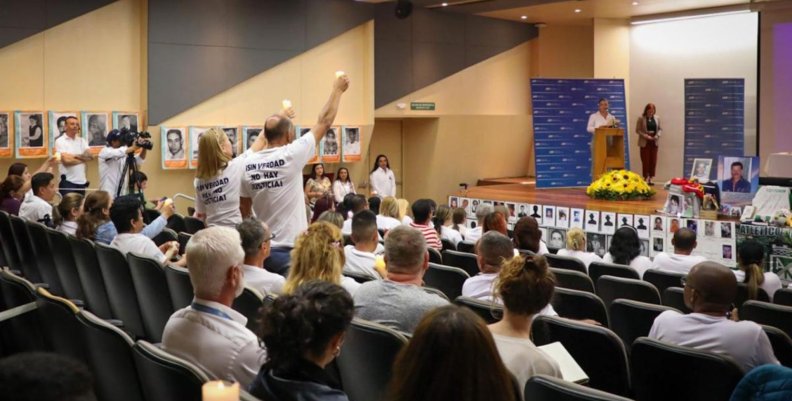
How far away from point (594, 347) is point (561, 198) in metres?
9.08

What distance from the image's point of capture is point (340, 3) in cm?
1369

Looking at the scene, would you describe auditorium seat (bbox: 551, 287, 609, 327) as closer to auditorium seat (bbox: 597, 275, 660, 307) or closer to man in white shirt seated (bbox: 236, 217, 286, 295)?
auditorium seat (bbox: 597, 275, 660, 307)

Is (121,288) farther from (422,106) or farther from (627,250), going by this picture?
(422,106)

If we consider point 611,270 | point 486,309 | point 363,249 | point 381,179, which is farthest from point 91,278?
point 381,179

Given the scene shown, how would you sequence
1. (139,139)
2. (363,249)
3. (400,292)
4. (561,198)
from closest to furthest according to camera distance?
1. (400,292)
2. (363,249)
3. (139,139)
4. (561,198)

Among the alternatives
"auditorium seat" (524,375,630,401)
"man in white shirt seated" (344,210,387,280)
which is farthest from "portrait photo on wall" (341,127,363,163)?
"auditorium seat" (524,375,630,401)

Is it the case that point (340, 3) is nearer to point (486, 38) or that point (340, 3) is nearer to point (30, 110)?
point (486, 38)

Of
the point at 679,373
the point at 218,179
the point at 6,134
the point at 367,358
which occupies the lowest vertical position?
the point at 679,373

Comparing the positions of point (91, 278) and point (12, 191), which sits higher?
point (12, 191)

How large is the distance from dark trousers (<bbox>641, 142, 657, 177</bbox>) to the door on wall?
14.7ft

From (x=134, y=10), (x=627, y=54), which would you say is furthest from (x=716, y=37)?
(x=134, y=10)

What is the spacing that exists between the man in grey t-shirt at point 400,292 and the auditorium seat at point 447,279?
109 centimetres

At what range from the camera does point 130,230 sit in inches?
198

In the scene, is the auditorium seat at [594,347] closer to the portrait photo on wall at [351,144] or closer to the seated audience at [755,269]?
the seated audience at [755,269]
